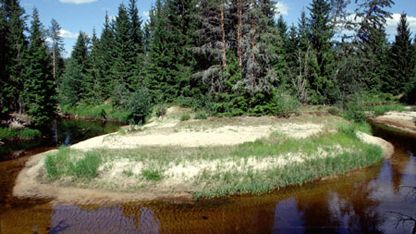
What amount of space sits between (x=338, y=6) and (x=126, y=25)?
3252 centimetres

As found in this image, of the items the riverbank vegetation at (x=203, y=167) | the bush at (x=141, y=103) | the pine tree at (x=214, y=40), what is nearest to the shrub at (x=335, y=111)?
the pine tree at (x=214, y=40)

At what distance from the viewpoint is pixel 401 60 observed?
60.7 metres

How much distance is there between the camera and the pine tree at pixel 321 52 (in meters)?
45.4

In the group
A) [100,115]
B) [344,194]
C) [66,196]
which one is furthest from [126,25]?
[344,194]

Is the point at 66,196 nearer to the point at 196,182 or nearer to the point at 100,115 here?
the point at 196,182

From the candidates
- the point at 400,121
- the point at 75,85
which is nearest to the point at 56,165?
the point at 400,121

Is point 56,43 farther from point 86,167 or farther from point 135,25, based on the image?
point 86,167

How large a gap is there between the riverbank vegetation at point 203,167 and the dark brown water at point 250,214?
3.71ft

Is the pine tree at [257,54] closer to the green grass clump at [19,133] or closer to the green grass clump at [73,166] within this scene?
the green grass clump at [73,166]

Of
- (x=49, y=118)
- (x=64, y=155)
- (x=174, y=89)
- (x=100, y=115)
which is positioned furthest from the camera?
(x=100, y=115)

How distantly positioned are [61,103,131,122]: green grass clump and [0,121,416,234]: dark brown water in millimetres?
32147

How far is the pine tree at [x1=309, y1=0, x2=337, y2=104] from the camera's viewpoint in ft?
149

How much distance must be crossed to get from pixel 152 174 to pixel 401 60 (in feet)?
177

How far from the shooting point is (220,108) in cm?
3562
